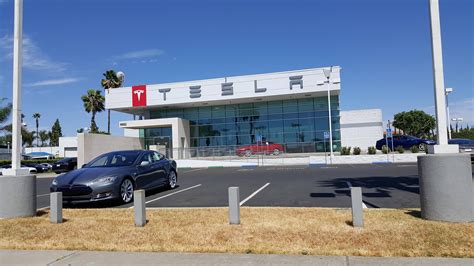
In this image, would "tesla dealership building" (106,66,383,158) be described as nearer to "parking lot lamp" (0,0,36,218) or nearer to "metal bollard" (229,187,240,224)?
"parking lot lamp" (0,0,36,218)

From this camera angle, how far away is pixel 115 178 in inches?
384

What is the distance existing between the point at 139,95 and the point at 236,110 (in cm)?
1066

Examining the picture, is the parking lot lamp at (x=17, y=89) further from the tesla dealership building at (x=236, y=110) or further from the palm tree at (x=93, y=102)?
the palm tree at (x=93, y=102)

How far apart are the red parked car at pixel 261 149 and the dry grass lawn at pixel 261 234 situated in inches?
1016

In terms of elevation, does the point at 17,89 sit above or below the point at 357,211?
above

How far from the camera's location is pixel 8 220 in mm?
7645

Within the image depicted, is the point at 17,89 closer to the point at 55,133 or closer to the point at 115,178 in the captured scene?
the point at 115,178

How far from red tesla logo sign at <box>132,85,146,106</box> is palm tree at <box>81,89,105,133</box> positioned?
21792 millimetres

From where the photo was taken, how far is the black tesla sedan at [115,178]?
9.44 m

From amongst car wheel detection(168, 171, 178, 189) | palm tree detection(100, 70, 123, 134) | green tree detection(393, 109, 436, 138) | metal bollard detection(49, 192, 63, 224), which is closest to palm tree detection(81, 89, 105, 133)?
palm tree detection(100, 70, 123, 134)

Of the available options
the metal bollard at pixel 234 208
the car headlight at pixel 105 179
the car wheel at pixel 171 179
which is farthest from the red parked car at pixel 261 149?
the metal bollard at pixel 234 208

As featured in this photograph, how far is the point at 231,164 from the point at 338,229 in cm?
2719

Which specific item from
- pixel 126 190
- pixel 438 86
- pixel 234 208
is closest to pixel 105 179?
pixel 126 190

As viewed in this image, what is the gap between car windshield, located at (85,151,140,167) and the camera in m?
11.0
